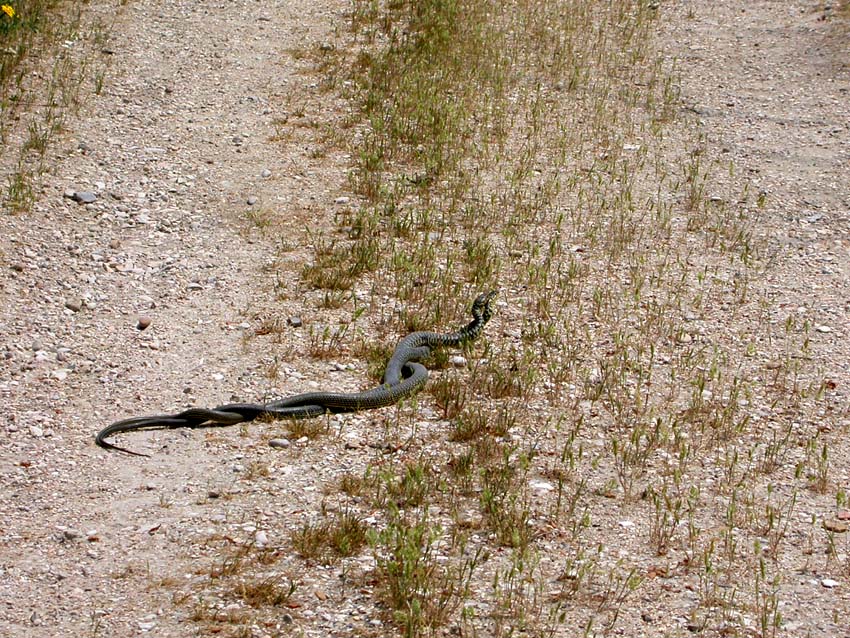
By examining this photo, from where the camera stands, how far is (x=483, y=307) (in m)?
9.05

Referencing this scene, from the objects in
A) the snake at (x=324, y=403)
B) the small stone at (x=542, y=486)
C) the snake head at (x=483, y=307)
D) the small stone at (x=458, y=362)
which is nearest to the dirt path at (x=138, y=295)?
the snake at (x=324, y=403)

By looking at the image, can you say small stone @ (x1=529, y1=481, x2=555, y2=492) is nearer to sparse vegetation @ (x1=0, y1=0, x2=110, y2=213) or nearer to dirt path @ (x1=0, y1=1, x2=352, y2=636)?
dirt path @ (x1=0, y1=1, x2=352, y2=636)

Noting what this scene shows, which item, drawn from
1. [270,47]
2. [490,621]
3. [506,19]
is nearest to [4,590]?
[490,621]

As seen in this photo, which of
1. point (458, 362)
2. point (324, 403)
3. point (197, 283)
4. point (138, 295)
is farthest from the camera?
point (197, 283)

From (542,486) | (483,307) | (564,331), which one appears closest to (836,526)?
(542,486)

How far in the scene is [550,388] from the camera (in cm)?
824

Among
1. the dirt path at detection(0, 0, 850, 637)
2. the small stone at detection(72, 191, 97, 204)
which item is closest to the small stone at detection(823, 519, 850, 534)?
the dirt path at detection(0, 0, 850, 637)

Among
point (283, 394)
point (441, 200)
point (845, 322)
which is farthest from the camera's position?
point (441, 200)

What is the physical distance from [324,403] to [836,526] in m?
3.63

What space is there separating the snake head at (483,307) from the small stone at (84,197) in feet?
13.7

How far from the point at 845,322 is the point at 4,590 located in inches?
285

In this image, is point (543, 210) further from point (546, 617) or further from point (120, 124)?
point (546, 617)

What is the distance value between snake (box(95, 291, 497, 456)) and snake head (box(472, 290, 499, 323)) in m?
0.29

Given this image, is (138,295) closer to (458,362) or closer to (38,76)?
(458,362)
